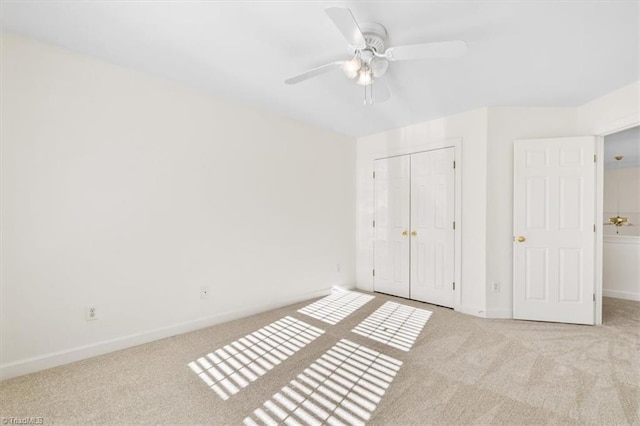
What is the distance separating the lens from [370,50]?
1.94 meters

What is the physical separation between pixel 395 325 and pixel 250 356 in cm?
152

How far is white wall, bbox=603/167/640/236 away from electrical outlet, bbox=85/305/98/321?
7.58 metres

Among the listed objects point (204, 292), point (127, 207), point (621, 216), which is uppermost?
point (127, 207)

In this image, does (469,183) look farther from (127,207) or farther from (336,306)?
(127,207)

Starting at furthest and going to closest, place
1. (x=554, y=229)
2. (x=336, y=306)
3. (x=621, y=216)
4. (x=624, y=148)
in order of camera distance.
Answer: (x=621, y=216) < (x=624, y=148) < (x=336, y=306) < (x=554, y=229)

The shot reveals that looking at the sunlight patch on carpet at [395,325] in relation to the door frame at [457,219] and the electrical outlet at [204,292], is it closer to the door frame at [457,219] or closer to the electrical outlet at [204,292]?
the door frame at [457,219]

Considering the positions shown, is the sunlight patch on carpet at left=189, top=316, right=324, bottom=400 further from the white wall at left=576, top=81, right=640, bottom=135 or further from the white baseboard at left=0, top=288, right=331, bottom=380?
the white wall at left=576, top=81, right=640, bottom=135

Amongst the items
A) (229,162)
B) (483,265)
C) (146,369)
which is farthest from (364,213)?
(146,369)

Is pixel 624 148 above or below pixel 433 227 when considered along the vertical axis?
above

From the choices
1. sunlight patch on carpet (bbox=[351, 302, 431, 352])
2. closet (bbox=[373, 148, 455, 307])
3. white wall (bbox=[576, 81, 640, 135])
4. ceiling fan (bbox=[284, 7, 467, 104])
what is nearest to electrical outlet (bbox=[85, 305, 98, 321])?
sunlight patch on carpet (bbox=[351, 302, 431, 352])

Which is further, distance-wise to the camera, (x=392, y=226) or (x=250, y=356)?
(x=392, y=226)

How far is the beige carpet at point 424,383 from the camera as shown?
1.65 m

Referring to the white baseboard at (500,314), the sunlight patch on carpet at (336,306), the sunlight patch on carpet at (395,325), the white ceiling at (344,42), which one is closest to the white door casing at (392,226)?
the sunlight patch on carpet at (336,306)

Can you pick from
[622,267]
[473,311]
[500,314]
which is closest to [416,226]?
[473,311]
